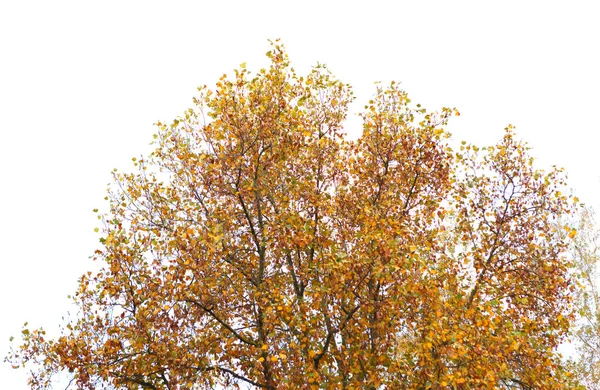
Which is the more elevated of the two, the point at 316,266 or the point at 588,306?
the point at 588,306

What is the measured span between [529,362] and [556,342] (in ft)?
8.42

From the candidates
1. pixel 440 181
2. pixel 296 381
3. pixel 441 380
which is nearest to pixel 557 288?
pixel 440 181

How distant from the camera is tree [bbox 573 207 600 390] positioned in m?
27.8

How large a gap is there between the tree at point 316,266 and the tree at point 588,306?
13664mm

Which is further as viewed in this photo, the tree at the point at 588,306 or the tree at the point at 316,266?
the tree at the point at 588,306

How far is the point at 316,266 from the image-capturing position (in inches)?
537

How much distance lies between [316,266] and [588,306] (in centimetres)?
2432

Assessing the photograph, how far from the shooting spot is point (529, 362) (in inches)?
560

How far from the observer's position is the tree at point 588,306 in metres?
27.8

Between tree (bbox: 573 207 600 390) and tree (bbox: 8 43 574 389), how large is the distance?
44.8 ft

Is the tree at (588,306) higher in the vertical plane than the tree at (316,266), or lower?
higher

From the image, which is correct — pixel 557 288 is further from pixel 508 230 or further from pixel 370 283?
pixel 370 283

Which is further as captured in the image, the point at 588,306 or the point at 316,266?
the point at 588,306

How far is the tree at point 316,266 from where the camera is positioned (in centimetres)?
1295
